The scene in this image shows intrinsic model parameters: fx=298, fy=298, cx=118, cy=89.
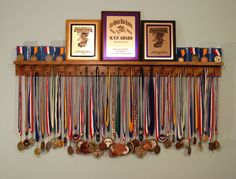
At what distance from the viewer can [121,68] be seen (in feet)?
6.97

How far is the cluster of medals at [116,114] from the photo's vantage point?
210 cm

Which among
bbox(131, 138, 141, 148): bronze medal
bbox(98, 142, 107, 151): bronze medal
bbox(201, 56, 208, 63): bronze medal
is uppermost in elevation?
bbox(201, 56, 208, 63): bronze medal

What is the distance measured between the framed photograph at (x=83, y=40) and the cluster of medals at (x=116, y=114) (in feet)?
0.49

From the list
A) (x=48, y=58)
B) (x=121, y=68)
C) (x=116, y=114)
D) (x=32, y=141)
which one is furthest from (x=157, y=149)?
(x=48, y=58)

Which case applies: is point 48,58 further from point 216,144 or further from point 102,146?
point 216,144

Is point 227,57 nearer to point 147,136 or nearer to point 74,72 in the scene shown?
point 147,136

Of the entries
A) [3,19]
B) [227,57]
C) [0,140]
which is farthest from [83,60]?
[227,57]

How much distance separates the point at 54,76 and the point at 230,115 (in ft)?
4.30

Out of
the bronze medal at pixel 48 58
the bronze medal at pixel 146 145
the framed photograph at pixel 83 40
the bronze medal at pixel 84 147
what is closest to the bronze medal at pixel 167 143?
the bronze medal at pixel 146 145

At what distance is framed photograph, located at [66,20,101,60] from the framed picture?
0.17 ft

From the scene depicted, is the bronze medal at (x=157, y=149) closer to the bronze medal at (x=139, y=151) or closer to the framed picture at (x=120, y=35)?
the bronze medal at (x=139, y=151)

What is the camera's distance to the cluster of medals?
210cm

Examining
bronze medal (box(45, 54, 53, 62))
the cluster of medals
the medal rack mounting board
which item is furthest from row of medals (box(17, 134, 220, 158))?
bronze medal (box(45, 54, 53, 62))

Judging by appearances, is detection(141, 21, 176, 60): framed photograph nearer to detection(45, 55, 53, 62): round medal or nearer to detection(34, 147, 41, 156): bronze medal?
detection(45, 55, 53, 62): round medal
